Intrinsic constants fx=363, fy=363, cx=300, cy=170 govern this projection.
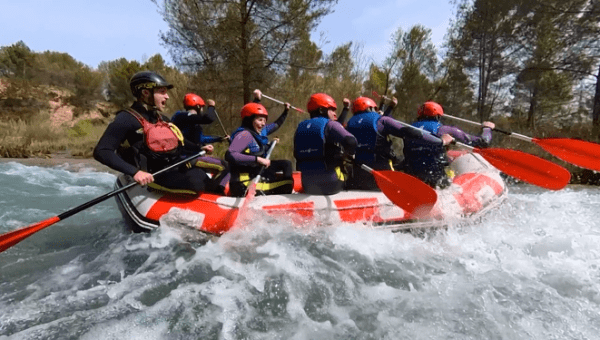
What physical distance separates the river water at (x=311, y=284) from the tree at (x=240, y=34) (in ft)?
20.4

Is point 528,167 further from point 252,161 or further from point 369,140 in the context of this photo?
point 252,161

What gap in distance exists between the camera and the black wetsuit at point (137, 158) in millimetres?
3096

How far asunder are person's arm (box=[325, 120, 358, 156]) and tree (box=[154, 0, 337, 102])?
242 inches

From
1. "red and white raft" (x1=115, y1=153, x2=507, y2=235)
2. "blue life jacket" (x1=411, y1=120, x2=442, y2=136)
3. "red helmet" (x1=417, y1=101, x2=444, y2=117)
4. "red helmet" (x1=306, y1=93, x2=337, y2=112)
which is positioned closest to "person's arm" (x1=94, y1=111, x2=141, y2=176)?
"red and white raft" (x1=115, y1=153, x2=507, y2=235)

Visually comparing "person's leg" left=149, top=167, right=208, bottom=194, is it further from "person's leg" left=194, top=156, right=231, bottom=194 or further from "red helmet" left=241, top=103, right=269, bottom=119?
"red helmet" left=241, top=103, right=269, bottom=119

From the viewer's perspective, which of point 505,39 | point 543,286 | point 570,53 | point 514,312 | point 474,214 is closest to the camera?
point 514,312

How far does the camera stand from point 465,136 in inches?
186

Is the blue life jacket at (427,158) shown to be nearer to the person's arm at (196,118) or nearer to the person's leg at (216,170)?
the person's leg at (216,170)

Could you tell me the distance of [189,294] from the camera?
2779 millimetres

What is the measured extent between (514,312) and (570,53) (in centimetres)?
1326

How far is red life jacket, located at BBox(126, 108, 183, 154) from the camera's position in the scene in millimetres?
3350

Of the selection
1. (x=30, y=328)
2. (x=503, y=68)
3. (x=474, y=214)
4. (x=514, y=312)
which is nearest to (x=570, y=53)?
(x=503, y=68)

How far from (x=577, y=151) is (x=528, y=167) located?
0.72m

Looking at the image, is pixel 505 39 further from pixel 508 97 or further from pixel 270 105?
pixel 270 105
